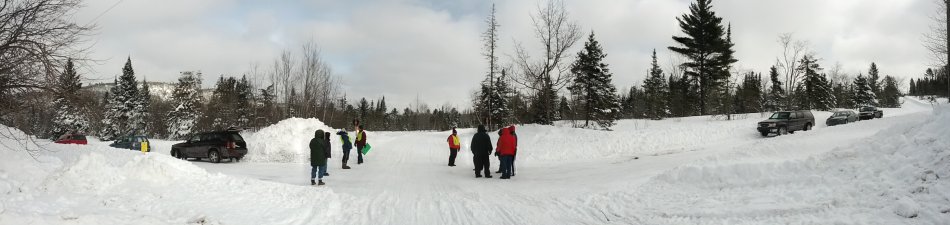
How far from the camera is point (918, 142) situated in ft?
23.4

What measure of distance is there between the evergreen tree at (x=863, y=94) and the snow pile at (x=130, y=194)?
8675cm

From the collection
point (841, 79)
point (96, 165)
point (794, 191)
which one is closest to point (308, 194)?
point (96, 165)

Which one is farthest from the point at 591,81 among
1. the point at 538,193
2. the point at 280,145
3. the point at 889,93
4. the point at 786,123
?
the point at 889,93

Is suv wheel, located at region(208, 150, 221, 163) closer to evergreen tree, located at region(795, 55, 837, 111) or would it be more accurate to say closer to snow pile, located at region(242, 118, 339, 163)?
snow pile, located at region(242, 118, 339, 163)

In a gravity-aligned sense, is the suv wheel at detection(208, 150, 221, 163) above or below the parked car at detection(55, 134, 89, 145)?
below

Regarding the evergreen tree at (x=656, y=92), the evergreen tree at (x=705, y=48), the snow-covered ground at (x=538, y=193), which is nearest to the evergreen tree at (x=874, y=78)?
the evergreen tree at (x=656, y=92)

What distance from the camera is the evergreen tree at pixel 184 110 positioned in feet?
173

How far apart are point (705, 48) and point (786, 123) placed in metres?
17.4

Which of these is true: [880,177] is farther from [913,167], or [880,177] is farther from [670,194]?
[670,194]

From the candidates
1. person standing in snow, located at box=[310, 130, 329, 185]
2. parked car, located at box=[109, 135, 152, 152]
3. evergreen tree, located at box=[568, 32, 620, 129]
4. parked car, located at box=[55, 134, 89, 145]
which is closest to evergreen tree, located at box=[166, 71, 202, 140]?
parked car, located at box=[109, 135, 152, 152]

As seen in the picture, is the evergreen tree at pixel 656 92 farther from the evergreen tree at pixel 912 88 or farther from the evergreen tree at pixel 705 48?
the evergreen tree at pixel 912 88

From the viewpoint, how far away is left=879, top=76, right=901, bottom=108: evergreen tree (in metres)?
88.7

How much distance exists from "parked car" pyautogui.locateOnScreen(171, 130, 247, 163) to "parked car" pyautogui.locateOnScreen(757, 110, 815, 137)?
83.2 ft

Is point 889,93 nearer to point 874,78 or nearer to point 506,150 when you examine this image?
point 874,78
